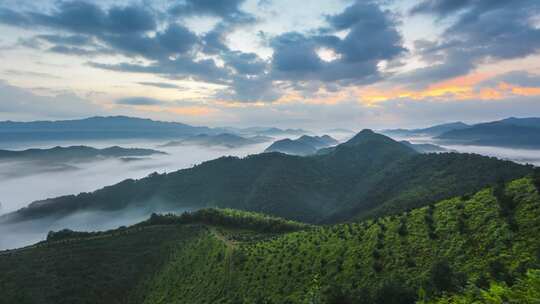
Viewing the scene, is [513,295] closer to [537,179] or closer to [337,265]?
[537,179]

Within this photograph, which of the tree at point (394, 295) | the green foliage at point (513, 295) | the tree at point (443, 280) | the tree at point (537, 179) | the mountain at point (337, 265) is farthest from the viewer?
the tree at point (537, 179)

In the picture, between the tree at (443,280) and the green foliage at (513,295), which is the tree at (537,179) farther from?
the green foliage at (513,295)

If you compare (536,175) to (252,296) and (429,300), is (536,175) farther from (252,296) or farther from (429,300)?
(252,296)

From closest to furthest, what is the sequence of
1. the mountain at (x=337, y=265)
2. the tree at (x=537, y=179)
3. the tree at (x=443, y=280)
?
the tree at (x=443, y=280)
the mountain at (x=337, y=265)
the tree at (x=537, y=179)

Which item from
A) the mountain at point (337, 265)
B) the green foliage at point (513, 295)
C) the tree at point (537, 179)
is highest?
the tree at point (537, 179)

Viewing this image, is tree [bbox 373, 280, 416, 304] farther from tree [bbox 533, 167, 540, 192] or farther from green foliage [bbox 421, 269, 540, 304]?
tree [bbox 533, 167, 540, 192]

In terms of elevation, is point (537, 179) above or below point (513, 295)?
above

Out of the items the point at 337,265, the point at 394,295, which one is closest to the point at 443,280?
the point at 394,295

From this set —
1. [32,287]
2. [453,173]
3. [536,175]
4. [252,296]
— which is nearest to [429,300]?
[536,175]

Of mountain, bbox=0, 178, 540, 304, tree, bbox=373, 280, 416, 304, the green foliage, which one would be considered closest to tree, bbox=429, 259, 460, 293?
mountain, bbox=0, 178, 540, 304

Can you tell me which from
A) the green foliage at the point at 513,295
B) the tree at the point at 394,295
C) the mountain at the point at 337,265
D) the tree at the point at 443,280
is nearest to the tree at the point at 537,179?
the mountain at the point at 337,265
